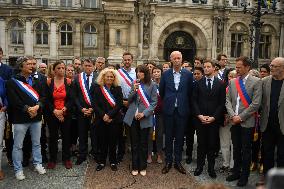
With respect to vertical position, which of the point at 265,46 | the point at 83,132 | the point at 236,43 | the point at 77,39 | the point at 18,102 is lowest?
the point at 83,132

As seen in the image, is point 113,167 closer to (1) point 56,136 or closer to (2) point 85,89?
(1) point 56,136

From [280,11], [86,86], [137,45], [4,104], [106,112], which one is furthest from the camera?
[280,11]

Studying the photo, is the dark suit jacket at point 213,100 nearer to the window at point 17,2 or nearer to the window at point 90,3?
the window at point 90,3

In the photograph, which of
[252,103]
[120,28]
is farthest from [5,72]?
[120,28]

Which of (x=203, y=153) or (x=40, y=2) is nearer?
(x=203, y=153)

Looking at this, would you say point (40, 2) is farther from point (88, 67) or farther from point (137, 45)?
point (88, 67)

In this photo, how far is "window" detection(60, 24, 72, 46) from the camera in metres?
25.1

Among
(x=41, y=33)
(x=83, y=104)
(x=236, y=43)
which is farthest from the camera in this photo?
(x=236, y=43)

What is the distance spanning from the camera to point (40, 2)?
969 inches

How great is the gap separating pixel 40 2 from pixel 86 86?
65.6 ft

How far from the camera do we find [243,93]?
596 centimetres

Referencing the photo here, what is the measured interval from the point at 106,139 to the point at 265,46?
2467 cm

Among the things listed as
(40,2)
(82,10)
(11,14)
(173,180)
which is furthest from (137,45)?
(173,180)

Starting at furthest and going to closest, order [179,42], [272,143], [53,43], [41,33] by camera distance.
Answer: [179,42] → [53,43] → [41,33] → [272,143]
